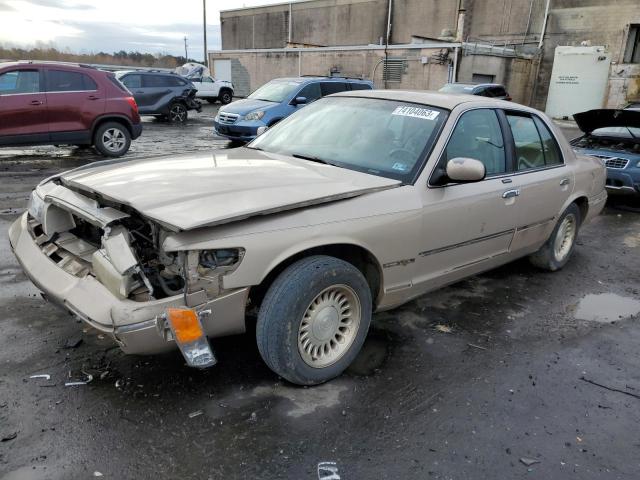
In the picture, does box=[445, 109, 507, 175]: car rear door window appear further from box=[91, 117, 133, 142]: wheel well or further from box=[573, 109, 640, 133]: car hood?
box=[91, 117, 133, 142]: wheel well

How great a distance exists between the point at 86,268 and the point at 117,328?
647 mm

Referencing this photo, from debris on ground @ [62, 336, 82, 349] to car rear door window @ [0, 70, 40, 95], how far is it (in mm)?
7564

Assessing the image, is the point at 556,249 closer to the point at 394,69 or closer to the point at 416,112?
the point at 416,112

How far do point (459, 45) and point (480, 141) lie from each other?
768 inches

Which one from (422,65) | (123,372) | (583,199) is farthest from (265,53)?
(123,372)

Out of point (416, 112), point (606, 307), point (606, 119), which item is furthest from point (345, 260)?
point (606, 119)

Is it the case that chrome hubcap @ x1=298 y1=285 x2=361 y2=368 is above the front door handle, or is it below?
below

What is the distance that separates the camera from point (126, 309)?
95.3 inches

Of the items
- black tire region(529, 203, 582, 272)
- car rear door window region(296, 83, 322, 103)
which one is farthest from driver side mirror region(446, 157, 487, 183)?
car rear door window region(296, 83, 322, 103)

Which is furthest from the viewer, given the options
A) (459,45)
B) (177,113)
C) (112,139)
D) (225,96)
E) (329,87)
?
(225,96)

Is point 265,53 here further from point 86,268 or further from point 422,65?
point 86,268

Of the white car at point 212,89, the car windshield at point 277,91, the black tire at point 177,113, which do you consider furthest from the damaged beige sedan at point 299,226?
the white car at point 212,89

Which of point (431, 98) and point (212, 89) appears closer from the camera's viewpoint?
point (431, 98)

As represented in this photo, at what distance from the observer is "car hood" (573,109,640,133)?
764cm
